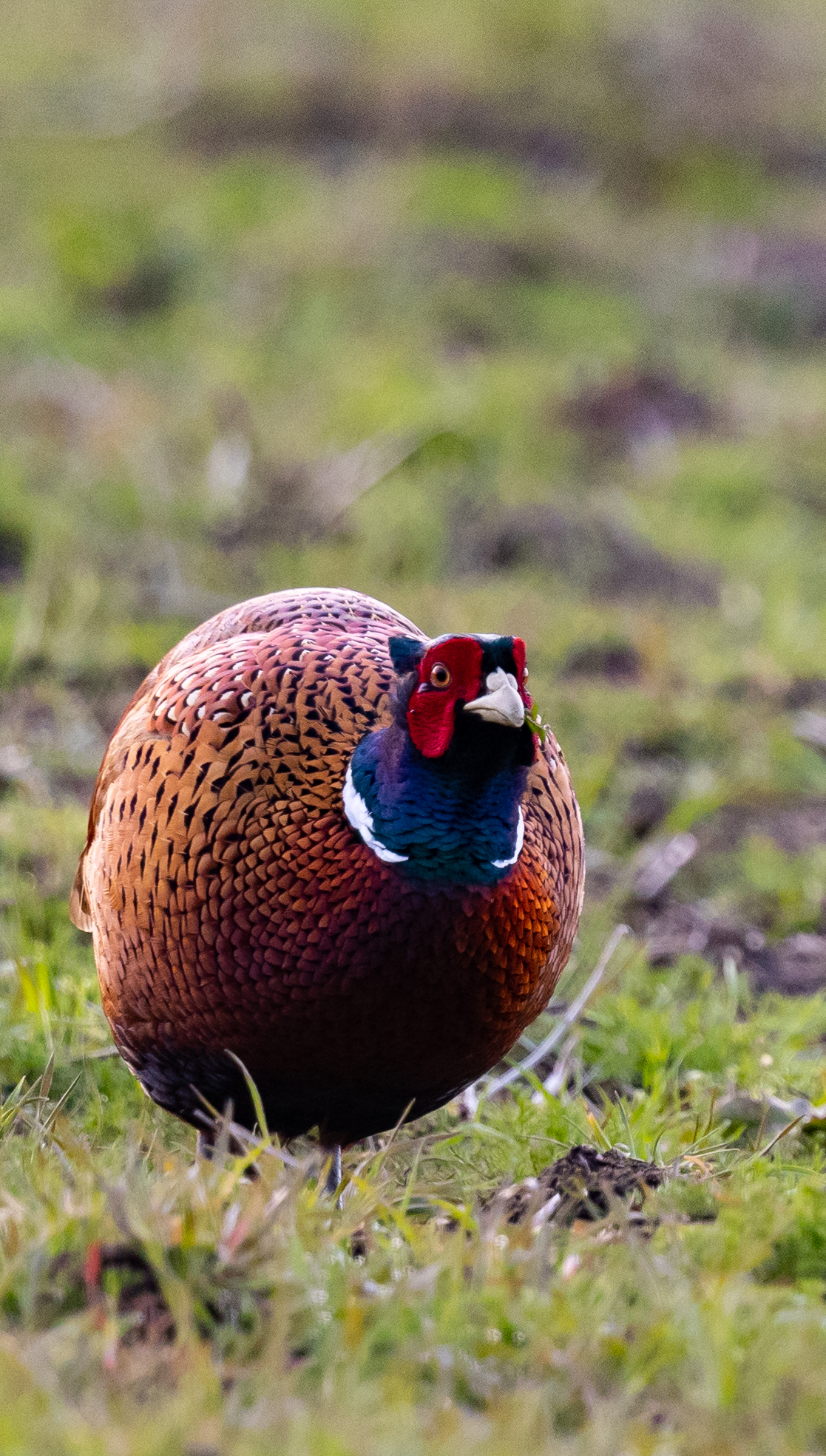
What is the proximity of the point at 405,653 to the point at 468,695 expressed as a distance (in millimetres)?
216

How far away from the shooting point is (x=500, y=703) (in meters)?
2.34

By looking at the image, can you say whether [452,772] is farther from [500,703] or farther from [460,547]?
[460,547]

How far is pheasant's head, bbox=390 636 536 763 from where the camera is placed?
7.74 ft

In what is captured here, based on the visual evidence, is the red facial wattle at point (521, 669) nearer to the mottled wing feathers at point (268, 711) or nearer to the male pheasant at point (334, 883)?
the male pheasant at point (334, 883)

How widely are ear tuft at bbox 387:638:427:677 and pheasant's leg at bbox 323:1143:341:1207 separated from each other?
82 centimetres

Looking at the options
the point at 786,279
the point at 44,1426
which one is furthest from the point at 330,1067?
the point at 786,279

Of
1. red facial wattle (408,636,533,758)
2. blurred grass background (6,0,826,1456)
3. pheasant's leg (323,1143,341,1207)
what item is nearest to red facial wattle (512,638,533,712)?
red facial wattle (408,636,533,758)

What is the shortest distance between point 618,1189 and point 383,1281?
53 centimetres

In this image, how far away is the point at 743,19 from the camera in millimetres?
15922

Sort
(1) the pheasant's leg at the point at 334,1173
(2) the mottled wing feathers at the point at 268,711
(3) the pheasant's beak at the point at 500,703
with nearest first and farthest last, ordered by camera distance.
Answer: (3) the pheasant's beak at the point at 500,703 → (2) the mottled wing feathers at the point at 268,711 → (1) the pheasant's leg at the point at 334,1173

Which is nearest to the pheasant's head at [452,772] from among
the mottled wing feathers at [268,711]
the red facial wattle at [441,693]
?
the red facial wattle at [441,693]

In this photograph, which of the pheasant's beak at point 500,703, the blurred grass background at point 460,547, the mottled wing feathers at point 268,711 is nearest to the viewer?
the blurred grass background at point 460,547

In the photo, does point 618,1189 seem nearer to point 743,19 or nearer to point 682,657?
point 682,657

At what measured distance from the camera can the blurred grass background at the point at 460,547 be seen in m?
1.93
